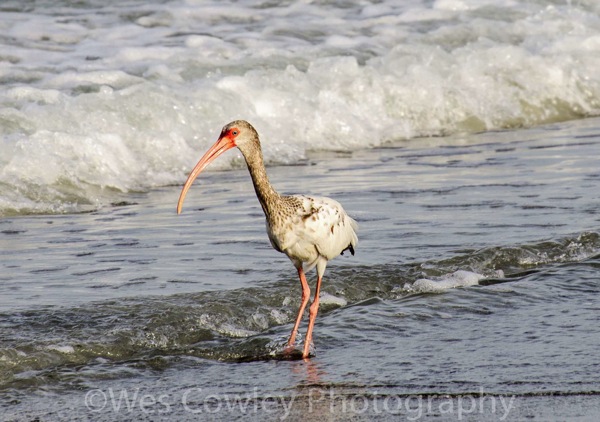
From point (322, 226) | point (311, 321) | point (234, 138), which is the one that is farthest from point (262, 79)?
point (311, 321)

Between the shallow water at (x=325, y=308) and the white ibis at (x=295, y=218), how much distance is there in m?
0.40

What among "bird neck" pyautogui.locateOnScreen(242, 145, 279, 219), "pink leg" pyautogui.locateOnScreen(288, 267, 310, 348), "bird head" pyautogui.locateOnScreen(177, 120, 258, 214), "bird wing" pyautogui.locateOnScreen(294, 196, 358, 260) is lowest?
"pink leg" pyautogui.locateOnScreen(288, 267, 310, 348)

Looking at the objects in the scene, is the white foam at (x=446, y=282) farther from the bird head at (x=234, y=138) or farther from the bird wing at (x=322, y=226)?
the bird head at (x=234, y=138)

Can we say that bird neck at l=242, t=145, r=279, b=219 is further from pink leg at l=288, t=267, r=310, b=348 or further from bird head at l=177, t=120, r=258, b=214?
pink leg at l=288, t=267, r=310, b=348

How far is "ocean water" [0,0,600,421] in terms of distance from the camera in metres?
5.52

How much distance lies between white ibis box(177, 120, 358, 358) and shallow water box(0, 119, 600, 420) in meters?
0.40

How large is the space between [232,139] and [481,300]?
1.79 metres

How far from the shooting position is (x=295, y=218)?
21.4 feet

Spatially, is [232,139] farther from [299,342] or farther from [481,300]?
[481,300]

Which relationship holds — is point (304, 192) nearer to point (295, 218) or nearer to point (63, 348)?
point (295, 218)

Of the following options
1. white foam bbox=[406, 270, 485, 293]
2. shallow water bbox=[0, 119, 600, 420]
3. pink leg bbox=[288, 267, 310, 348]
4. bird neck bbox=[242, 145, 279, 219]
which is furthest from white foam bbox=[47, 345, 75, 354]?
white foam bbox=[406, 270, 485, 293]

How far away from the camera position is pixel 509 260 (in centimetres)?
786

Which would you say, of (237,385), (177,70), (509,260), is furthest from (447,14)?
(237,385)

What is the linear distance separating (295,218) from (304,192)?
149 inches
